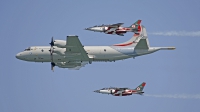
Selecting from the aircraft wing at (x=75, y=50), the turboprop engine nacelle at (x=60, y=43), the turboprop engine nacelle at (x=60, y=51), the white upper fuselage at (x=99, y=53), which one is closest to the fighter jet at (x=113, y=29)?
the white upper fuselage at (x=99, y=53)

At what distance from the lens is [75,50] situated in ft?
208

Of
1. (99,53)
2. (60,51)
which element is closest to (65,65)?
(60,51)

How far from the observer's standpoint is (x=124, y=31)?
70000 millimetres

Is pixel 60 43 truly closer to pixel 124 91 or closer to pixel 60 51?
pixel 60 51

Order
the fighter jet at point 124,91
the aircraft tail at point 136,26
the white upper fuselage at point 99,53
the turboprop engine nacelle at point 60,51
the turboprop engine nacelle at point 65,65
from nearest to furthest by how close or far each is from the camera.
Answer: the white upper fuselage at point 99,53 < the turboprop engine nacelle at point 60,51 < the aircraft tail at point 136,26 < the turboprop engine nacelle at point 65,65 < the fighter jet at point 124,91

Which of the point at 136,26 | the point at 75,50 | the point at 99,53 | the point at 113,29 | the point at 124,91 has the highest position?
the point at 136,26

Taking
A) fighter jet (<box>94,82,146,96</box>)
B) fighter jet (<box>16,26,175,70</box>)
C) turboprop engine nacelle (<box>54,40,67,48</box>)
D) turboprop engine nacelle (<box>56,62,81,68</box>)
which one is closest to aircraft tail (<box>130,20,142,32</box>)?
fighter jet (<box>16,26,175,70</box>)

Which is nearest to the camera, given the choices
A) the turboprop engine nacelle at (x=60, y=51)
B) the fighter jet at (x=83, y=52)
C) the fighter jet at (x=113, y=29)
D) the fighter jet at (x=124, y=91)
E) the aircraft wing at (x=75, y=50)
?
the aircraft wing at (x=75, y=50)

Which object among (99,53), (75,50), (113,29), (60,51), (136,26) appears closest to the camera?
(75,50)

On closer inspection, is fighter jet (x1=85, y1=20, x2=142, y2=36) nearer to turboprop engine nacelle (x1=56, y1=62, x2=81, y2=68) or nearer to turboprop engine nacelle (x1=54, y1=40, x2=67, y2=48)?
turboprop engine nacelle (x1=56, y1=62, x2=81, y2=68)

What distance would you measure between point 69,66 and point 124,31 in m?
11.9

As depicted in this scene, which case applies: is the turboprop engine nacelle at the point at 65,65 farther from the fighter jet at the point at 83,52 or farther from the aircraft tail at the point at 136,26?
the aircraft tail at the point at 136,26

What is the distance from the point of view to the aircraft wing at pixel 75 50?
60.9 meters

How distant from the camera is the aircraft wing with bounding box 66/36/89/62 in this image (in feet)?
200
